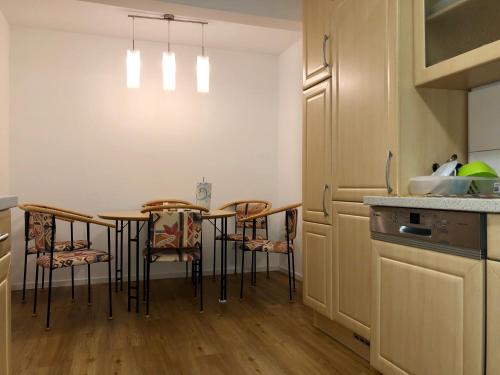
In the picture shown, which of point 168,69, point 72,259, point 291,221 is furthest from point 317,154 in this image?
point 72,259

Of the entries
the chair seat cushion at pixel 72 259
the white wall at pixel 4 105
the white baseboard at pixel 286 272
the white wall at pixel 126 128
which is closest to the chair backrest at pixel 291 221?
the white baseboard at pixel 286 272

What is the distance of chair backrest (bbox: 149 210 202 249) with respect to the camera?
295 cm

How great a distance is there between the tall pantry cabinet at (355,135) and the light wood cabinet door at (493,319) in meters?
0.69

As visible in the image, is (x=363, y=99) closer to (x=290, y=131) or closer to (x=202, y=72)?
(x=202, y=72)

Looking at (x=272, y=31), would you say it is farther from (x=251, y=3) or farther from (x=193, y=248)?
(x=193, y=248)

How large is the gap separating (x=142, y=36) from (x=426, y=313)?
3.72m

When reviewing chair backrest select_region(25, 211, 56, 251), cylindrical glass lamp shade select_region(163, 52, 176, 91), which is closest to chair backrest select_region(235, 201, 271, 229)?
cylindrical glass lamp shade select_region(163, 52, 176, 91)

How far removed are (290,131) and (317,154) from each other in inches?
73.8

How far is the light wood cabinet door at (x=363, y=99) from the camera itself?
1.95 meters

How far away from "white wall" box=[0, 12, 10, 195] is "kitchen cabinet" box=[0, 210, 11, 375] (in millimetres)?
2364

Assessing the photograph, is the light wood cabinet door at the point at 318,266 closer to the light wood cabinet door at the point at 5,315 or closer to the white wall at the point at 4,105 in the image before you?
the light wood cabinet door at the point at 5,315

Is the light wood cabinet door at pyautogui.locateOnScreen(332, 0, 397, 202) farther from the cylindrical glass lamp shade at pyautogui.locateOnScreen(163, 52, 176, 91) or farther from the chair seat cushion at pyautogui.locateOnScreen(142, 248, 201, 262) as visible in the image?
the cylindrical glass lamp shade at pyautogui.locateOnScreen(163, 52, 176, 91)

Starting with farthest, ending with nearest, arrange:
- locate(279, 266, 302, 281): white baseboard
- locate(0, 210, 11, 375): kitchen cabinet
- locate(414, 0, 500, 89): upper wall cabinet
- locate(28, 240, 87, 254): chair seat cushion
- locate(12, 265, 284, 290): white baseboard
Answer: locate(279, 266, 302, 281): white baseboard, locate(12, 265, 284, 290): white baseboard, locate(28, 240, 87, 254): chair seat cushion, locate(414, 0, 500, 89): upper wall cabinet, locate(0, 210, 11, 375): kitchen cabinet

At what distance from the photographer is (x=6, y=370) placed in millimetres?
1460
